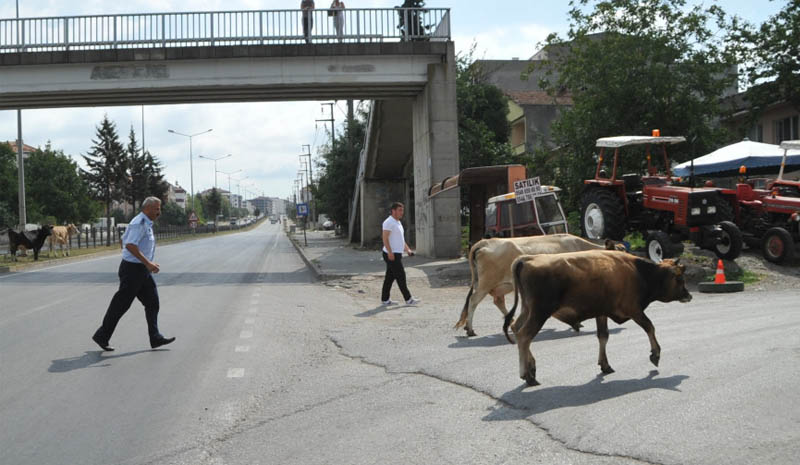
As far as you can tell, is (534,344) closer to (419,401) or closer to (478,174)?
(419,401)

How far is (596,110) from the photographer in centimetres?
2712

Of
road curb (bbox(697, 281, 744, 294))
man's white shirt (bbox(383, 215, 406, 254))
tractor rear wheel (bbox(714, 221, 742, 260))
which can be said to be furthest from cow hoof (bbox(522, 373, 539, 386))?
tractor rear wheel (bbox(714, 221, 742, 260))

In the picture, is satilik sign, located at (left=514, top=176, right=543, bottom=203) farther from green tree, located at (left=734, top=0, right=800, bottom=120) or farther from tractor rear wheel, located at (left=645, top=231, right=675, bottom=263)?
green tree, located at (left=734, top=0, right=800, bottom=120)

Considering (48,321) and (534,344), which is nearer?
(534,344)

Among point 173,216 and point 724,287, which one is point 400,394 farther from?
point 173,216

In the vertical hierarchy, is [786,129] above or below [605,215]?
above

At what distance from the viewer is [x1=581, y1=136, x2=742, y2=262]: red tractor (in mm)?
14875

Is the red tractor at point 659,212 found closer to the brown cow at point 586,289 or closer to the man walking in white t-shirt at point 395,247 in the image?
the man walking in white t-shirt at point 395,247

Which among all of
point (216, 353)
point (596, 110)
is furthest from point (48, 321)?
point (596, 110)

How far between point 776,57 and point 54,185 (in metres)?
67.8

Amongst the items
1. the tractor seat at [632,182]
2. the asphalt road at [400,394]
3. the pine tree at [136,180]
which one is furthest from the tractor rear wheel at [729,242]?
the pine tree at [136,180]

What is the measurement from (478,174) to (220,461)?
17.2 m

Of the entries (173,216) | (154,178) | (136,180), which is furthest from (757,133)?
(173,216)

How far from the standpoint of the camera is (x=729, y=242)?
14742mm
